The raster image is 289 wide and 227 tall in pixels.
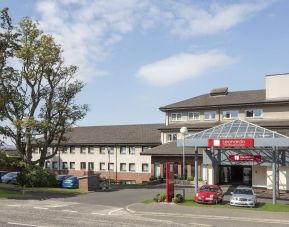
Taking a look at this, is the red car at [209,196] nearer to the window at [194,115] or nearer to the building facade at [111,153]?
the window at [194,115]

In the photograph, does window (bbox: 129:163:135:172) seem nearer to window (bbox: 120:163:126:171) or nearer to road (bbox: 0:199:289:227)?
window (bbox: 120:163:126:171)

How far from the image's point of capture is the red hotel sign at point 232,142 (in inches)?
1328

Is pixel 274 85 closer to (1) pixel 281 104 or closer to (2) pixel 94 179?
(1) pixel 281 104

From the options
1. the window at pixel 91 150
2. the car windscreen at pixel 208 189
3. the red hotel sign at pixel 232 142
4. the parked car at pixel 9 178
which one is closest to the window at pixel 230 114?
the red hotel sign at pixel 232 142

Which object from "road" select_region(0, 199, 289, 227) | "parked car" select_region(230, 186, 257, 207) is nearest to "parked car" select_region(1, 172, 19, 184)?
"road" select_region(0, 199, 289, 227)

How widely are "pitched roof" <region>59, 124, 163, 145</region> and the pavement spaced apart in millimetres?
31134

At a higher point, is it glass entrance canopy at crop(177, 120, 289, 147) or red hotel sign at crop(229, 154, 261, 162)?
glass entrance canopy at crop(177, 120, 289, 147)

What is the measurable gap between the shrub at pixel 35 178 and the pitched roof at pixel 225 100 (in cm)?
2027

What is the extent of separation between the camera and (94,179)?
149ft

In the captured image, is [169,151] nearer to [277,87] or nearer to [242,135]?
[277,87]

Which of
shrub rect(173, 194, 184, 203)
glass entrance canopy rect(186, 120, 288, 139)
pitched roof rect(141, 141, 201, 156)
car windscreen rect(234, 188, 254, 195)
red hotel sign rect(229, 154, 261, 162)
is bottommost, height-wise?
shrub rect(173, 194, 184, 203)

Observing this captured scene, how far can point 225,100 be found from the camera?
59.3 meters

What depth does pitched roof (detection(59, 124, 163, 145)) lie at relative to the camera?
6775 cm

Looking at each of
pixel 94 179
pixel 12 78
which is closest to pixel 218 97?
pixel 94 179
